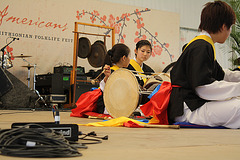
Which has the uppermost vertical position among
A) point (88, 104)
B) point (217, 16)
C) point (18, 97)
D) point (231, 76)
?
point (217, 16)

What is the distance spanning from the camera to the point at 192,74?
248 centimetres

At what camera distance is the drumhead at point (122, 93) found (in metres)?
3.13

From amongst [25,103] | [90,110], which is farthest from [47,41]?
[90,110]

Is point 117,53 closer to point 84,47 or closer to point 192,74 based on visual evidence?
point 192,74

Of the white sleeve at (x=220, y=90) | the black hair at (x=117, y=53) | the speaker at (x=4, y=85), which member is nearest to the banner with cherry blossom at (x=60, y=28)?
the black hair at (x=117, y=53)

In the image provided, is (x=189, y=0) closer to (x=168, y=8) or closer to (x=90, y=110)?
(x=168, y=8)

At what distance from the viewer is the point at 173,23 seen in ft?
28.7

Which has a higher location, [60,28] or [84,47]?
[60,28]

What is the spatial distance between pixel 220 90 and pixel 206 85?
100 millimetres

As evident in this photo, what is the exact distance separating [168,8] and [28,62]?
3868mm

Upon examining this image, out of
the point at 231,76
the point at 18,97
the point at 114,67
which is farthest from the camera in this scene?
the point at 18,97

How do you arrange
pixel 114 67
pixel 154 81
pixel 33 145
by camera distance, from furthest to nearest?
pixel 114 67, pixel 154 81, pixel 33 145

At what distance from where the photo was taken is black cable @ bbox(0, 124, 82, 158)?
3.19ft

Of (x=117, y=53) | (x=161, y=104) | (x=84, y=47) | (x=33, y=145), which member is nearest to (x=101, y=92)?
(x=117, y=53)
